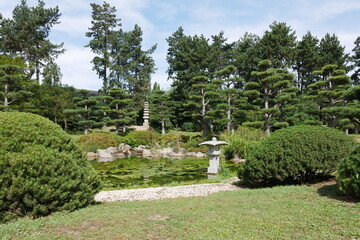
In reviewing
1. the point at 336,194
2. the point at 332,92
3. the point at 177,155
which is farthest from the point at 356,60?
the point at 336,194

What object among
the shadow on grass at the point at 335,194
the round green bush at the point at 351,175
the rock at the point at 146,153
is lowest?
→ the rock at the point at 146,153

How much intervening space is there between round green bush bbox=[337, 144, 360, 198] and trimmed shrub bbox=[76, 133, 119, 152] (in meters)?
14.1

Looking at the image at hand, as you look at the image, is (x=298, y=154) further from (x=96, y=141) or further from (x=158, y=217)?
(x=96, y=141)

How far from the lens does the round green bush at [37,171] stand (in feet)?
10.1

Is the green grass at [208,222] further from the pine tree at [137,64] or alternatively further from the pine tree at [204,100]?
the pine tree at [137,64]

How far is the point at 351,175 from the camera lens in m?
3.69

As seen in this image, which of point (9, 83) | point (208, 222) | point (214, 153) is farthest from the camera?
point (9, 83)

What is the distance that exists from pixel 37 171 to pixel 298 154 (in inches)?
173

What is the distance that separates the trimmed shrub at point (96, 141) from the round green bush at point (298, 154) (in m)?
12.4

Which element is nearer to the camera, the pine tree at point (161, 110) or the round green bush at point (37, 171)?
the round green bush at point (37, 171)

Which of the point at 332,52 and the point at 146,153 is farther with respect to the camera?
the point at 332,52

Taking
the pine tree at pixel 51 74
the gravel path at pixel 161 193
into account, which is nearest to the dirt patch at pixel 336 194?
the gravel path at pixel 161 193

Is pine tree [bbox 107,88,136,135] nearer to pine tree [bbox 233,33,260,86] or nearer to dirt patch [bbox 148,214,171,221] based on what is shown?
pine tree [bbox 233,33,260,86]

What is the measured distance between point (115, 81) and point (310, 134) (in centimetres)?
2559
